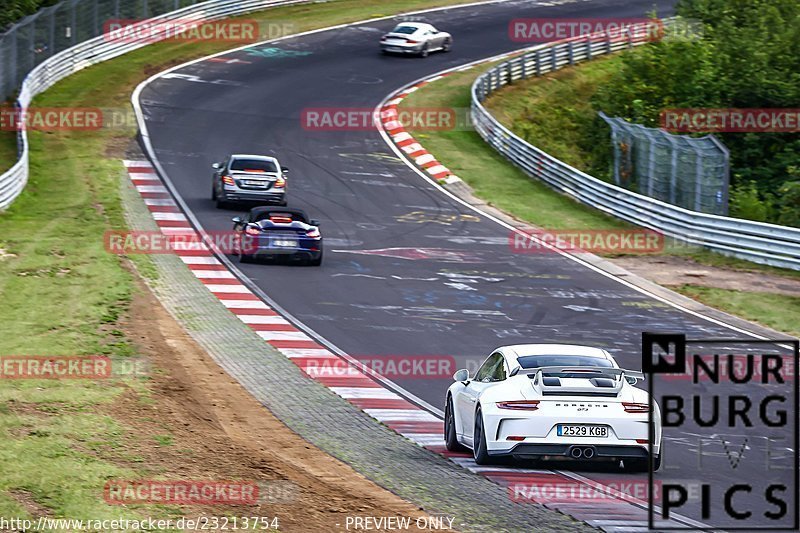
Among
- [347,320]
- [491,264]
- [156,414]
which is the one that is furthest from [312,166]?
[156,414]

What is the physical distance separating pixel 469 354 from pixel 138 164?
22.0 m

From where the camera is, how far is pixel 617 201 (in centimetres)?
3516

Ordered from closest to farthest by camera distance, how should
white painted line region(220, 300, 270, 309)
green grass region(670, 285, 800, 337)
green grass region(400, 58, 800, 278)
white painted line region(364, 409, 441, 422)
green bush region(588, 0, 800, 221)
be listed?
white painted line region(364, 409, 441, 422), green grass region(670, 285, 800, 337), white painted line region(220, 300, 270, 309), green grass region(400, 58, 800, 278), green bush region(588, 0, 800, 221)

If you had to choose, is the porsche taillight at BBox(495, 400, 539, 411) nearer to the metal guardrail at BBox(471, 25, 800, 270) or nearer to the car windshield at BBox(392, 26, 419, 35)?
the metal guardrail at BBox(471, 25, 800, 270)

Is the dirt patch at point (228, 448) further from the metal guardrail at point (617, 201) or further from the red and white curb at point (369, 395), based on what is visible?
the metal guardrail at point (617, 201)

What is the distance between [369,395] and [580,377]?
568 centimetres

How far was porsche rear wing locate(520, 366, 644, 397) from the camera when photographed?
12.6m

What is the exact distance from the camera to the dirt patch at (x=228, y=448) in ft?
35.8

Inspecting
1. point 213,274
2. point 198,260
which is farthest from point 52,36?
point 213,274

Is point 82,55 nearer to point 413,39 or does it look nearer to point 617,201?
point 413,39

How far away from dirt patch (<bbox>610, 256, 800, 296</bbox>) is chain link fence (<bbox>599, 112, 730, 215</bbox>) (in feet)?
10.1

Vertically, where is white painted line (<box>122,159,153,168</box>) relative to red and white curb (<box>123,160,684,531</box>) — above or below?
below

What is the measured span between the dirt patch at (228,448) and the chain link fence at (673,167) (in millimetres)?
17344

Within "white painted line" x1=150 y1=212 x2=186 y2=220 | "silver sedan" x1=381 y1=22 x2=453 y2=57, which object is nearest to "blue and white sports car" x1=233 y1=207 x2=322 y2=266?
"white painted line" x1=150 y1=212 x2=186 y2=220
